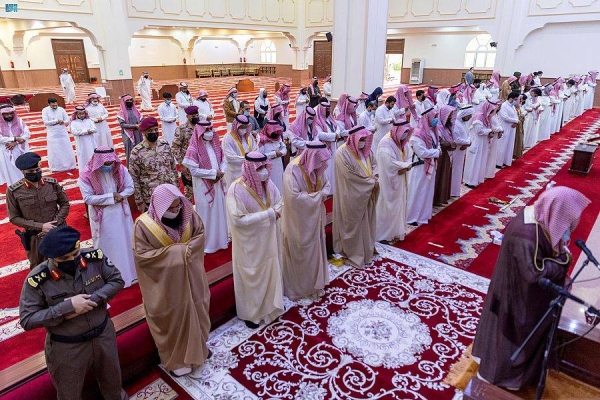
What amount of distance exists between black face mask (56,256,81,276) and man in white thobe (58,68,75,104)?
52.8ft

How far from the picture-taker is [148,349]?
10.2 ft

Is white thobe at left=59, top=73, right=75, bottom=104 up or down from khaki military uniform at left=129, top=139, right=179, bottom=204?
up

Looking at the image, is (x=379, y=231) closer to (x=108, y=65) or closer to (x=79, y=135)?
(x=79, y=135)

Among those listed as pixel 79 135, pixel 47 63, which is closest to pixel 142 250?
pixel 79 135

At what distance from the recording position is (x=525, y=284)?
2.48 meters

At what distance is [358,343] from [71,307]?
2202 millimetres

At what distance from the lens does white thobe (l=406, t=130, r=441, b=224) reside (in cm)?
532

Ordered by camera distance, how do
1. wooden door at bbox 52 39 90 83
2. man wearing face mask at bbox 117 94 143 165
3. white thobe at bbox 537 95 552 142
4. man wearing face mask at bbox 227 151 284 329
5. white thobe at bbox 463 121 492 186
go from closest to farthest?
man wearing face mask at bbox 227 151 284 329 < man wearing face mask at bbox 117 94 143 165 < white thobe at bbox 463 121 492 186 < white thobe at bbox 537 95 552 142 < wooden door at bbox 52 39 90 83

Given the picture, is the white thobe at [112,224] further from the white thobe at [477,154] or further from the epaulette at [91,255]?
the white thobe at [477,154]

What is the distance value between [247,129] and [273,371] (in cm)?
286

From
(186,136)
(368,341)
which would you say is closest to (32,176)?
(186,136)

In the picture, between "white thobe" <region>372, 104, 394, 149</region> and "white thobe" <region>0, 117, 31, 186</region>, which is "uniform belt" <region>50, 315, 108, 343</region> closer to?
"white thobe" <region>0, 117, 31, 186</region>

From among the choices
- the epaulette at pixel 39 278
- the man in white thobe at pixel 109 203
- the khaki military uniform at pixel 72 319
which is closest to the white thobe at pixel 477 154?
the man in white thobe at pixel 109 203

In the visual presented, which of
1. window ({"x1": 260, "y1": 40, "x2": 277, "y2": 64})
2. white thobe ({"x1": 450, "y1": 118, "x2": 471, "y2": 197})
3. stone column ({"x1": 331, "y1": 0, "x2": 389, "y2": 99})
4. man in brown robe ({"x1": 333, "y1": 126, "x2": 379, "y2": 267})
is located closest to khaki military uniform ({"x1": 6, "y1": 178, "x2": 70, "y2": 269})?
man in brown robe ({"x1": 333, "y1": 126, "x2": 379, "y2": 267})
